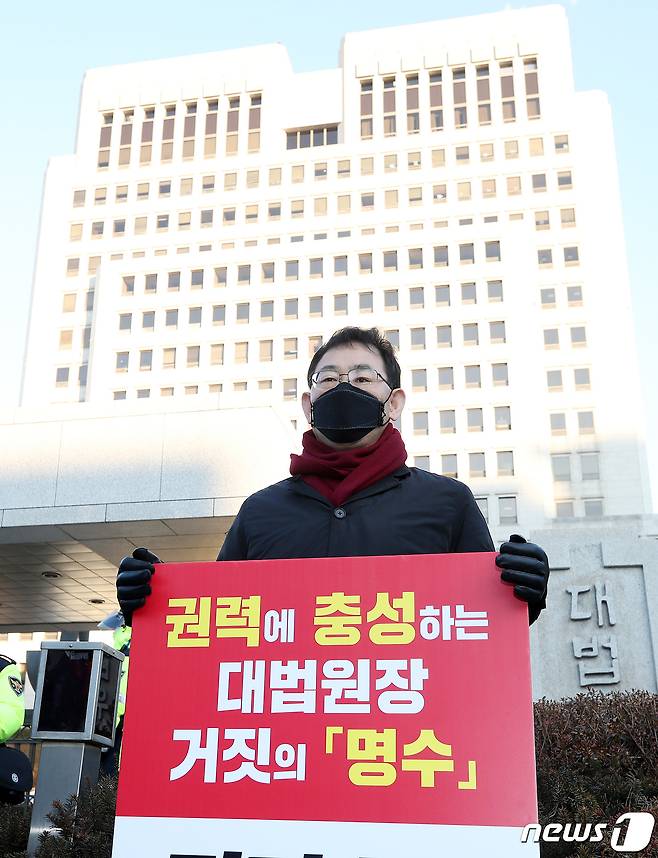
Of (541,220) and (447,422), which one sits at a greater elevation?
(541,220)

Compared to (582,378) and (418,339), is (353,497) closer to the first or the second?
(582,378)

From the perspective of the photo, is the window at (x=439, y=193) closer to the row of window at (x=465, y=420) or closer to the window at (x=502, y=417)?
the row of window at (x=465, y=420)

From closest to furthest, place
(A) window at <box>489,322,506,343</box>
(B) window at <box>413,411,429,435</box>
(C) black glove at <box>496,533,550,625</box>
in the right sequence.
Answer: (C) black glove at <box>496,533,550,625</box> → (B) window at <box>413,411,429,435</box> → (A) window at <box>489,322,506,343</box>

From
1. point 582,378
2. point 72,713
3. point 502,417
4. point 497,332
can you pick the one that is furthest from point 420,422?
point 72,713

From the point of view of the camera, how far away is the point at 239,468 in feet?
39.9

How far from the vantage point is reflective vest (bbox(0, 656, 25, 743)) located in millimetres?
5336

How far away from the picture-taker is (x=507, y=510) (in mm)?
57500

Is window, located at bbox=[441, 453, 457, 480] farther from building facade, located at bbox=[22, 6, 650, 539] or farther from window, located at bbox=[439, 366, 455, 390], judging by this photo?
window, located at bbox=[439, 366, 455, 390]

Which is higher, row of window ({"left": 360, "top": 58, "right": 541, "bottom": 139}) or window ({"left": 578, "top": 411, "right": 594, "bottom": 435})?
row of window ({"left": 360, "top": 58, "right": 541, "bottom": 139})

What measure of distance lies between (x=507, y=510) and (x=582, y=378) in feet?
35.6

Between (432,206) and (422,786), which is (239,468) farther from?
(432,206)

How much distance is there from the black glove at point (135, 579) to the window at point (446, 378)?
197 ft

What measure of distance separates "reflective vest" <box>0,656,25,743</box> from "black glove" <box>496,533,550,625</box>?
3440 mm

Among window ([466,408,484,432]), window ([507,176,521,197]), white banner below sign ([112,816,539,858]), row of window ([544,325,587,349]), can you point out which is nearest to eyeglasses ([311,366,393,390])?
white banner below sign ([112,816,539,858])
